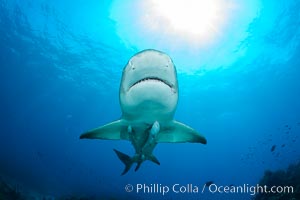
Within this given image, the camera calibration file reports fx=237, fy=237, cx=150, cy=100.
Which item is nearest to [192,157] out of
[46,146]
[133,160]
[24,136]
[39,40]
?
[46,146]

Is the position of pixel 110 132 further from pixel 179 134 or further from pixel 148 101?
pixel 148 101

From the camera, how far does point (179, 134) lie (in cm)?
553

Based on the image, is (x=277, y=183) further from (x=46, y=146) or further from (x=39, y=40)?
(x=46, y=146)

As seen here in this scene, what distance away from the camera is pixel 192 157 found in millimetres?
80750

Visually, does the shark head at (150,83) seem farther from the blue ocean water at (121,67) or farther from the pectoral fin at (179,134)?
the blue ocean water at (121,67)

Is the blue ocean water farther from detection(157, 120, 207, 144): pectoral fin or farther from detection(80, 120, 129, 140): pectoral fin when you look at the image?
detection(80, 120, 129, 140): pectoral fin

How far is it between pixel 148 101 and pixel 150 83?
40 centimetres

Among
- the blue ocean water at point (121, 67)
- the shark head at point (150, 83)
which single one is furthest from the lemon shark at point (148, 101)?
the blue ocean water at point (121, 67)

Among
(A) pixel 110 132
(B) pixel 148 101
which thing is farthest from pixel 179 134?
(B) pixel 148 101

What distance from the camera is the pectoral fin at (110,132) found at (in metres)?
5.37

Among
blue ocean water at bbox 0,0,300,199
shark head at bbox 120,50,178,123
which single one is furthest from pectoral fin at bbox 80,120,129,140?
blue ocean water at bbox 0,0,300,199

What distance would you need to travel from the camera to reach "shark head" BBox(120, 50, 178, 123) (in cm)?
343

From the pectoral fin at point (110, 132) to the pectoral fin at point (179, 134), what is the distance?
0.85 m

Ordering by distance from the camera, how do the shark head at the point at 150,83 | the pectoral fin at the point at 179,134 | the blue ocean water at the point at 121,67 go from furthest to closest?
the blue ocean water at the point at 121,67
the pectoral fin at the point at 179,134
the shark head at the point at 150,83
